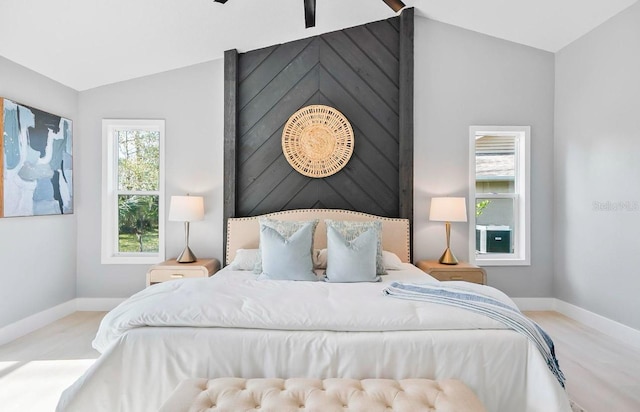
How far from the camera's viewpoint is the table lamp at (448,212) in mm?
3947

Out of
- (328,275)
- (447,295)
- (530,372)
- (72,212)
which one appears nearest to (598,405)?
(530,372)

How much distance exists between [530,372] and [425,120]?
121 inches

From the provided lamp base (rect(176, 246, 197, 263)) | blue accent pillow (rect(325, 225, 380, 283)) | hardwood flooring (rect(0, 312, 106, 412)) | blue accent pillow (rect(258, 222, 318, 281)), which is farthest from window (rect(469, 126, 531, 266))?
hardwood flooring (rect(0, 312, 106, 412))

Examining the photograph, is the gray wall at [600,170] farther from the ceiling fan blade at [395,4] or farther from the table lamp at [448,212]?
the ceiling fan blade at [395,4]

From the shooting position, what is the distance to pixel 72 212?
4.20m

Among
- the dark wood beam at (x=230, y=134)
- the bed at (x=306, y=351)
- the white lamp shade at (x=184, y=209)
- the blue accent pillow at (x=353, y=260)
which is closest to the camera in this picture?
the bed at (x=306, y=351)

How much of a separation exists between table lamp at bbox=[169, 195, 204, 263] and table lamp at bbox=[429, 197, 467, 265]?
253 cm

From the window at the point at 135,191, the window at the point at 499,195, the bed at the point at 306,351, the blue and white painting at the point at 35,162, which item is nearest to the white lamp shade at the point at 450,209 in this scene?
the window at the point at 499,195

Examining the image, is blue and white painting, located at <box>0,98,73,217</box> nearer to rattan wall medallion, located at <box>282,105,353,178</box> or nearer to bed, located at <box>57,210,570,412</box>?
bed, located at <box>57,210,570,412</box>

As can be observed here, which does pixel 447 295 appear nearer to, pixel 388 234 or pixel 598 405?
pixel 598 405

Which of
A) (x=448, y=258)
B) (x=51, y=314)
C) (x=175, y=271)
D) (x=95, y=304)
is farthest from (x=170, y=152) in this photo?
(x=448, y=258)

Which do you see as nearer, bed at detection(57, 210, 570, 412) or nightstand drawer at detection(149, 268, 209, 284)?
bed at detection(57, 210, 570, 412)

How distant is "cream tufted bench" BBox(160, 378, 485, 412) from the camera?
1489 millimetres

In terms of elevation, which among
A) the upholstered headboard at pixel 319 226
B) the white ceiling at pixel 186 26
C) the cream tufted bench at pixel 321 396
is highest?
the white ceiling at pixel 186 26
